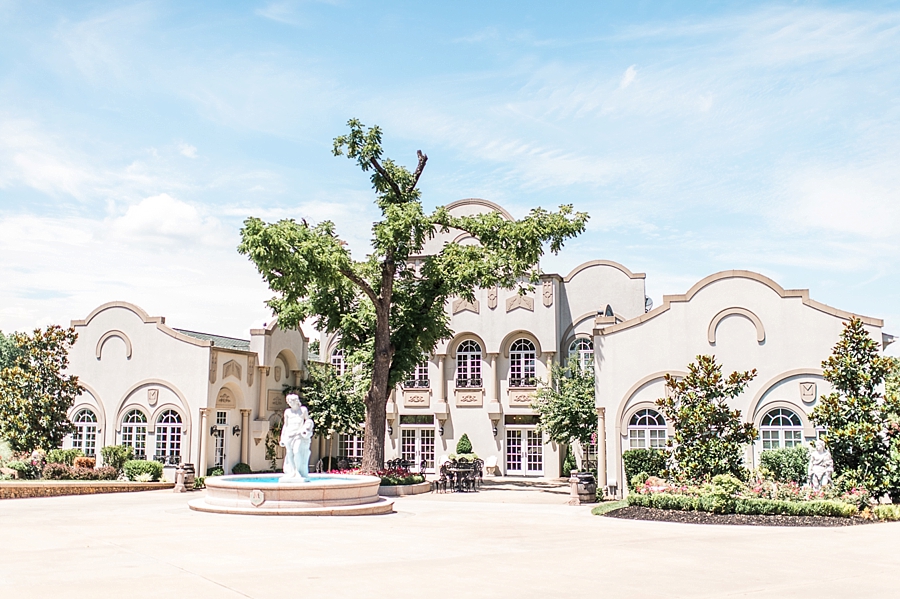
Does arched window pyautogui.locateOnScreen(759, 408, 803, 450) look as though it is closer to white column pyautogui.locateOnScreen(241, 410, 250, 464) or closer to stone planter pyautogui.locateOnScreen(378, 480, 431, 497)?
stone planter pyautogui.locateOnScreen(378, 480, 431, 497)

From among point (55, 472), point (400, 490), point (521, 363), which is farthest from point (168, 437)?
point (521, 363)

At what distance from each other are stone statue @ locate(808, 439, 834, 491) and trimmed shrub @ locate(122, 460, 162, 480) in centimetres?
1951

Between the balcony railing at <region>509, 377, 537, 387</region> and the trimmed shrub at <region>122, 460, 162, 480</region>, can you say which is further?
the balcony railing at <region>509, 377, 537, 387</region>

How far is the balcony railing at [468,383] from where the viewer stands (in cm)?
3222

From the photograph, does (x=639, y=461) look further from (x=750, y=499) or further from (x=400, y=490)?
(x=400, y=490)

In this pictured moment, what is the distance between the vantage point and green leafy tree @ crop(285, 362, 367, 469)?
3020 cm

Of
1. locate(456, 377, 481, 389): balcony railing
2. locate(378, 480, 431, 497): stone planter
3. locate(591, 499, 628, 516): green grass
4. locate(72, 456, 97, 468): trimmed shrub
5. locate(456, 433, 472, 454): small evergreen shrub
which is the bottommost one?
locate(378, 480, 431, 497): stone planter

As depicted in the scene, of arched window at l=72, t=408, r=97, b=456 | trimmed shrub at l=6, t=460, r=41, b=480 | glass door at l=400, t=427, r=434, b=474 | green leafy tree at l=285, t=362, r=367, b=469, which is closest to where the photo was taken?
trimmed shrub at l=6, t=460, r=41, b=480

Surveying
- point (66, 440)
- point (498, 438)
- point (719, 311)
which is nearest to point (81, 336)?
point (66, 440)

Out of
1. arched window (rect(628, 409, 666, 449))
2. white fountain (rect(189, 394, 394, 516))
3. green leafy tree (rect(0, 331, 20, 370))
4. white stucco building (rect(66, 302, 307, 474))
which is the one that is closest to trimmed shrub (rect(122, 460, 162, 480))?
white stucco building (rect(66, 302, 307, 474))

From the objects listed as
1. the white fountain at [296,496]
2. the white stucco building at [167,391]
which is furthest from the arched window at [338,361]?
the white fountain at [296,496]

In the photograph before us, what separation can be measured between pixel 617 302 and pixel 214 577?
24.4 m

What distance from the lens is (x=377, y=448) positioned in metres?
24.1

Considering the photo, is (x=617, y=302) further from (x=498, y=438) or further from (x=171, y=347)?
(x=171, y=347)
